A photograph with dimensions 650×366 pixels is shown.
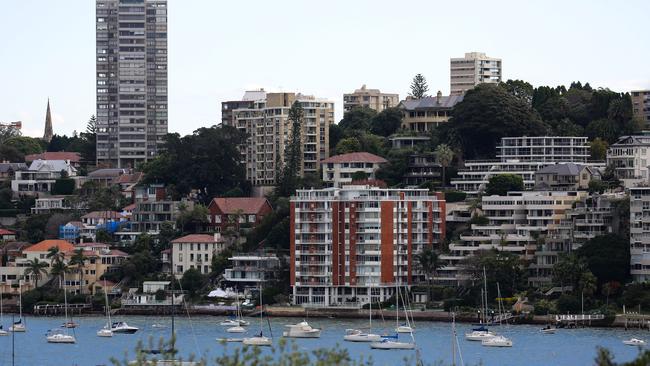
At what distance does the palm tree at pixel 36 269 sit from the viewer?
4417 inches

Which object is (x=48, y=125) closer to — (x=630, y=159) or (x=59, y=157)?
(x=59, y=157)

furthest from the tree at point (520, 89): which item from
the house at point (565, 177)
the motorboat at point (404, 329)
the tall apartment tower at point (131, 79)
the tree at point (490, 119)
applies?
the motorboat at point (404, 329)

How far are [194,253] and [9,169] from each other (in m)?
33.4

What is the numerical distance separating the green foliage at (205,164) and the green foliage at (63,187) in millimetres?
10519

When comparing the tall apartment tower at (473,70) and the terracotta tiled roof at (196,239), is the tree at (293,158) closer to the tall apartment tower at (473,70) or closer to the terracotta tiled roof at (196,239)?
the terracotta tiled roof at (196,239)

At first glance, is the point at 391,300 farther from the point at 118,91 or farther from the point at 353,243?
the point at 118,91

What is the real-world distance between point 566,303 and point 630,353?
14.6 m

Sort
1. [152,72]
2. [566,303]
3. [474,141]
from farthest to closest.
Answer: [152,72]
[474,141]
[566,303]

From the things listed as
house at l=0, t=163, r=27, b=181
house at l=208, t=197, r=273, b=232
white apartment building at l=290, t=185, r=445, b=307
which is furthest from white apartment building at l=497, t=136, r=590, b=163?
house at l=0, t=163, r=27, b=181

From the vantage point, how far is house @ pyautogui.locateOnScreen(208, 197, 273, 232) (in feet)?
378

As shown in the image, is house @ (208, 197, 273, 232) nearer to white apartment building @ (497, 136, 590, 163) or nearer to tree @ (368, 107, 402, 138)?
white apartment building @ (497, 136, 590, 163)

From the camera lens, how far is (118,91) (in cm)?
14000

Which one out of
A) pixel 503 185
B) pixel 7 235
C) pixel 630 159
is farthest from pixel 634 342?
pixel 7 235

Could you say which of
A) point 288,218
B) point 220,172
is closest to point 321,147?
point 220,172
